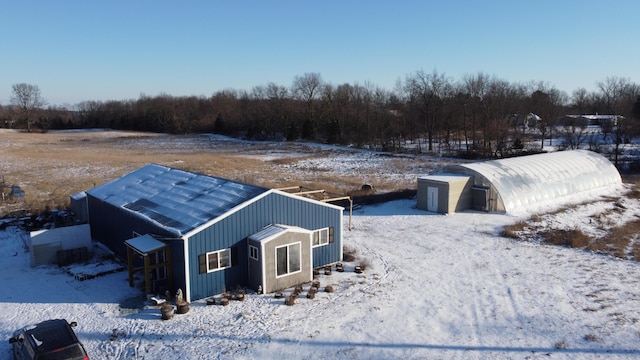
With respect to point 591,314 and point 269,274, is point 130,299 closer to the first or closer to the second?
point 269,274

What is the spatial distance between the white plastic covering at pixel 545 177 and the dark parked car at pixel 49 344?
2202cm

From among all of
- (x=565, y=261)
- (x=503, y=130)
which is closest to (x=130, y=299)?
(x=565, y=261)

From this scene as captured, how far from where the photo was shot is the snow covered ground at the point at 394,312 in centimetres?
1161

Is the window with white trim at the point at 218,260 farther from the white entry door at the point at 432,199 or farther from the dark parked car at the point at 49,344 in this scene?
the white entry door at the point at 432,199

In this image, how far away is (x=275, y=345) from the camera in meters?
11.8

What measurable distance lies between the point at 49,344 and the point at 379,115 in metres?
59.7

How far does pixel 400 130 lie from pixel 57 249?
51259mm

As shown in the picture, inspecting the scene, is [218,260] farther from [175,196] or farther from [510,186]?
[510,186]

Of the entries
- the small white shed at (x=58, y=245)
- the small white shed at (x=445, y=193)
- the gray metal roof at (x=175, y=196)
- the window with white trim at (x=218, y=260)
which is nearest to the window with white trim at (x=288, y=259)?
the window with white trim at (x=218, y=260)

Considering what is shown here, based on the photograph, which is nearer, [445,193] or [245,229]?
[245,229]

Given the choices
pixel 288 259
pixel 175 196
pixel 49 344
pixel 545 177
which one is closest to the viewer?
pixel 49 344

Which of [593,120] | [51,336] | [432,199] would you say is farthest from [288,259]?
[593,120]

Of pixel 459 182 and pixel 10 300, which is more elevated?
pixel 459 182

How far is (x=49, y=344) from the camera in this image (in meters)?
10.0
